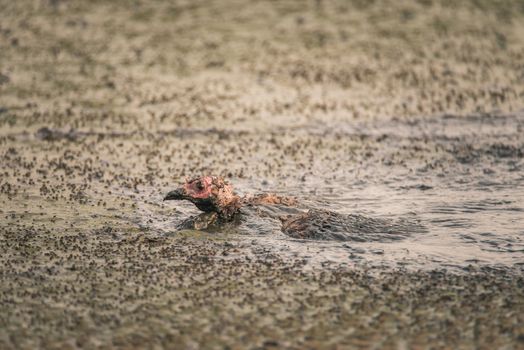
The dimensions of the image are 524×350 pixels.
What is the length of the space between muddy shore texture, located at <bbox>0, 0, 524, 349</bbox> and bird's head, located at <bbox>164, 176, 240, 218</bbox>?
247 mm

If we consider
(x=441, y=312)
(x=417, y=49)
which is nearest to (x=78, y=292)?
(x=441, y=312)

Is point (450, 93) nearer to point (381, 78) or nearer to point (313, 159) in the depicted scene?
point (381, 78)

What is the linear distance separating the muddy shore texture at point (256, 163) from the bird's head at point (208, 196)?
25 centimetres

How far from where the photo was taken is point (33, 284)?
274 inches

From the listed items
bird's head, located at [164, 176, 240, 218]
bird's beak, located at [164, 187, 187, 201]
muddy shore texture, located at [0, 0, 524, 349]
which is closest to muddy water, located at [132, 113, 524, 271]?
muddy shore texture, located at [0, 0, 524, 349]

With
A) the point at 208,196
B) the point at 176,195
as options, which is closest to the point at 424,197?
the point at 208,196

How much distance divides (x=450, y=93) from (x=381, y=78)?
1223mm

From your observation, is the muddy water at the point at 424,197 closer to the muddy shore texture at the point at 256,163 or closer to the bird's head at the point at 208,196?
the muddy shore texture at the point at 256,163

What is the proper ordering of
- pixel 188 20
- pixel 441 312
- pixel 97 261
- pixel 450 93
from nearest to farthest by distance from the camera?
pixel 441 312
pixel 97 261
pixel 450 93
pixel 188 20

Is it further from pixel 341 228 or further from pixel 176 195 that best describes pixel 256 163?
pixel 341 228

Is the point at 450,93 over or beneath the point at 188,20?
beneath

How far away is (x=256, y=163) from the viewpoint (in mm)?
10898

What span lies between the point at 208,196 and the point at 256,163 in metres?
2.53

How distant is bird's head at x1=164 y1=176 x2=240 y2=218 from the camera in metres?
8.41
